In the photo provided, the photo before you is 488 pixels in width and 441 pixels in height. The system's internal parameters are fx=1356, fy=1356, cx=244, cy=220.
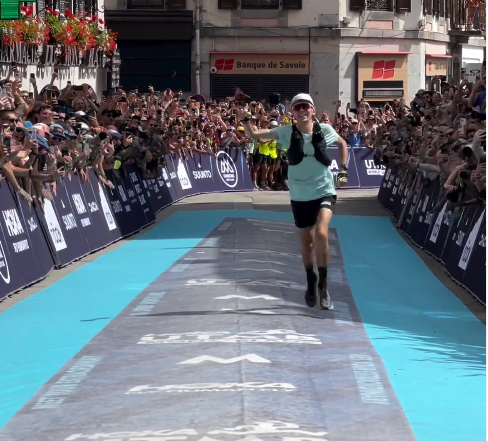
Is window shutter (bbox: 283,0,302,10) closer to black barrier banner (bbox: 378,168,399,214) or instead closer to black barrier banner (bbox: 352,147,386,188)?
black barrier banner (bbox: 352,147,386,188)

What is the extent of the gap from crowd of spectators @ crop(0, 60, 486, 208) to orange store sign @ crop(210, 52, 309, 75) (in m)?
14.6

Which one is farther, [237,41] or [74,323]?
[237,41]

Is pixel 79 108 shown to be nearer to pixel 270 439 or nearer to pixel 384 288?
pixel 384 288

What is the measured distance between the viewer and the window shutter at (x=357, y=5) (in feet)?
172

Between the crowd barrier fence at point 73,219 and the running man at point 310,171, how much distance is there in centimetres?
352

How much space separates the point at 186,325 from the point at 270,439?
4389 mm

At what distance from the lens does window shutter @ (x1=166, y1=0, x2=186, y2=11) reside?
51.6m

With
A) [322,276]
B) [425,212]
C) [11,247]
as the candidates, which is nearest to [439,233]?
[425,212]

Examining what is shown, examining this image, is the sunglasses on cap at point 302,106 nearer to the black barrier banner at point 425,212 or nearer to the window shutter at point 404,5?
the black barrier banner at point 425,212

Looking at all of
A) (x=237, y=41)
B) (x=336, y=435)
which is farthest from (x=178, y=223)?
(x=237, y=41)

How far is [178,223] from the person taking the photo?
25875 mm

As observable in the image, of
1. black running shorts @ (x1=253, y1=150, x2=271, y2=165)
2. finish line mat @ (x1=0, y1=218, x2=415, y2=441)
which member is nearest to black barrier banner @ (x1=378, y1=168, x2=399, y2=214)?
black running shorts @ (x1=253, y1=150, x2=271, y2=165)

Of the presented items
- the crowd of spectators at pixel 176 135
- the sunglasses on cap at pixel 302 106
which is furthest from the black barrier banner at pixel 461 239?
the sunglasses on cap at pixel 302 106

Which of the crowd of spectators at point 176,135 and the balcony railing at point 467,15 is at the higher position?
the balcony railing at point 467,15
